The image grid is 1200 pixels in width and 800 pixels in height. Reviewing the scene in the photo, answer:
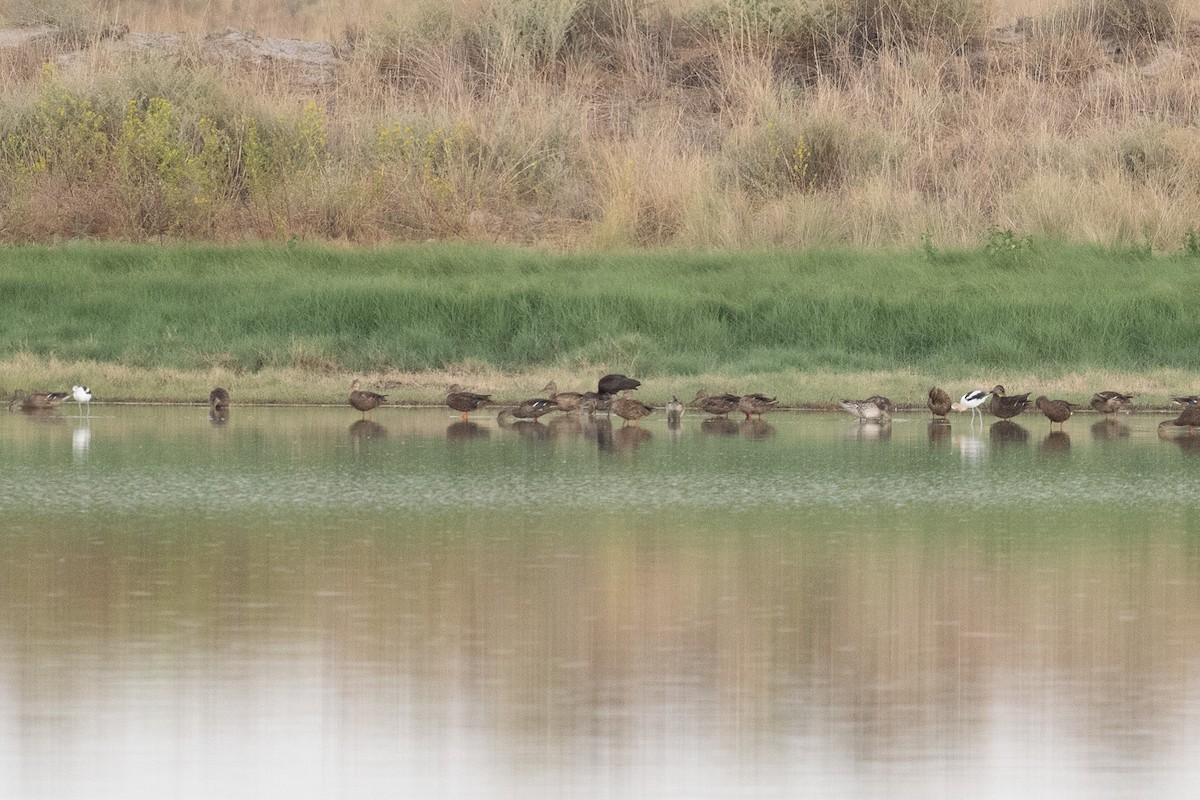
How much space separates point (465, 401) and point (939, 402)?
14.5 ft

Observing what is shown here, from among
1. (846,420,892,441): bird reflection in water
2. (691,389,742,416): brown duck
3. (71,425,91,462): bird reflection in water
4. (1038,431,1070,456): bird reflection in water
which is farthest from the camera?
(691,389,742,416): brown duck

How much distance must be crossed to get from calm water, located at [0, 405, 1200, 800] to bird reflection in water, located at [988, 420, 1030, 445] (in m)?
1.61

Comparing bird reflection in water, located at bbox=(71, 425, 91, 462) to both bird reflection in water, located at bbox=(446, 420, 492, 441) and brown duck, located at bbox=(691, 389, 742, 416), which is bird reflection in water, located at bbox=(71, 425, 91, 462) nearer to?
bird reflection in water, located at bbox=(446, 420, 492, 441)

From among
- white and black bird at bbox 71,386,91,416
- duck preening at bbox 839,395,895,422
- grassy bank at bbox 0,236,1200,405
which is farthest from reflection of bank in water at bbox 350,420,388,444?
duck preening at bbox 839,395,895,422

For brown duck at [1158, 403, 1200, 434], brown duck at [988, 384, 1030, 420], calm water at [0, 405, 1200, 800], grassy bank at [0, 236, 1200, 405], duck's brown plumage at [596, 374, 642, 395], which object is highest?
grassy bank at [0, 236, 1200, 405]

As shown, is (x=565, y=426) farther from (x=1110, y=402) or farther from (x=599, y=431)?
(x=1110, y=402)

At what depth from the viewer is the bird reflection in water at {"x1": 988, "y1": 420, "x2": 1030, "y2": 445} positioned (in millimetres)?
18828

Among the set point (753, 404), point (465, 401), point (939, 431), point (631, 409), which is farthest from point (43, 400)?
point (939, 431)

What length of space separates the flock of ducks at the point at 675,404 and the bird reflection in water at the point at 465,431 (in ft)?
1.19

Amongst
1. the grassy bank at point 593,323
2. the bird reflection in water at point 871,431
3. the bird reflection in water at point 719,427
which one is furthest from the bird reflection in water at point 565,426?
the bird reflection in water at point 871,431

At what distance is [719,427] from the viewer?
19.8 metres

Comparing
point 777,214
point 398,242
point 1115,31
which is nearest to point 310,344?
point 398,242

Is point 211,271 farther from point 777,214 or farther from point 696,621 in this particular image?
point 696,621

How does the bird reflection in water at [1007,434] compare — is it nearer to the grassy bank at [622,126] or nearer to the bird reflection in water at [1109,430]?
the bird reflection in water at [1109,430]
